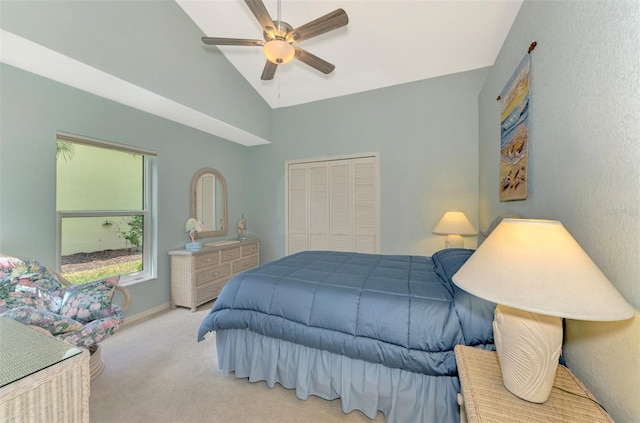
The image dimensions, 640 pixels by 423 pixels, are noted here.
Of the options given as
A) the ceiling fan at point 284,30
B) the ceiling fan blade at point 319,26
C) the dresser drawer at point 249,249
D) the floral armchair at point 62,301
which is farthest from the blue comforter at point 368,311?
the dresser drawer at point 249,249

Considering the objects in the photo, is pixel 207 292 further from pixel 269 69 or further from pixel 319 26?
pixel 319 26

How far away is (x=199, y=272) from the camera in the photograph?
3182 millimetres

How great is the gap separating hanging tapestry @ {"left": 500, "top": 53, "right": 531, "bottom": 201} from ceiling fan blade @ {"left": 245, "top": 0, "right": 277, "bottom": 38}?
5.86ft

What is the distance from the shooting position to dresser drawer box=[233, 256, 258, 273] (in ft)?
12.4

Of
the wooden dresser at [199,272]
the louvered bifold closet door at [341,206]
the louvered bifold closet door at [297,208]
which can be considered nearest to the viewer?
the wooden dresser at [199,272]

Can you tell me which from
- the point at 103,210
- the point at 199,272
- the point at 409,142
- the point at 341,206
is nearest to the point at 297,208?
the point at 341,206

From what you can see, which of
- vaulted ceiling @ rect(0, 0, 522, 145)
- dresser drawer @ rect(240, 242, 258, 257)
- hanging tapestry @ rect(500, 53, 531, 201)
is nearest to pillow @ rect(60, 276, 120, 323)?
vaulted ceiling @ rect(0, 0, 522, 145)

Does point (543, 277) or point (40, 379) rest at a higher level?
point (543, 277)

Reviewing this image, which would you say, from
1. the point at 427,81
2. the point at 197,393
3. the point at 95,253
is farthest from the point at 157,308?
the point at 427,81

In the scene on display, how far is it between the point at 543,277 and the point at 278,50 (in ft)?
6.84

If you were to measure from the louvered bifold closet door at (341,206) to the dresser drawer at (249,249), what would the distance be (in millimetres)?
1328

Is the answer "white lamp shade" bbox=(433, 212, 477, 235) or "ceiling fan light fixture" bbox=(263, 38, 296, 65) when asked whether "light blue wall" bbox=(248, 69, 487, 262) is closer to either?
"white lamp shade" bbox=(433, 212, 477, 235)

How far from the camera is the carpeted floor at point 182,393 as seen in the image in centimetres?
153

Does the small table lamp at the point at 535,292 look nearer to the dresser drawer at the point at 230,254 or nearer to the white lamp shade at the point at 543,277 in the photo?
the white lamp shade at the point at 543,277
